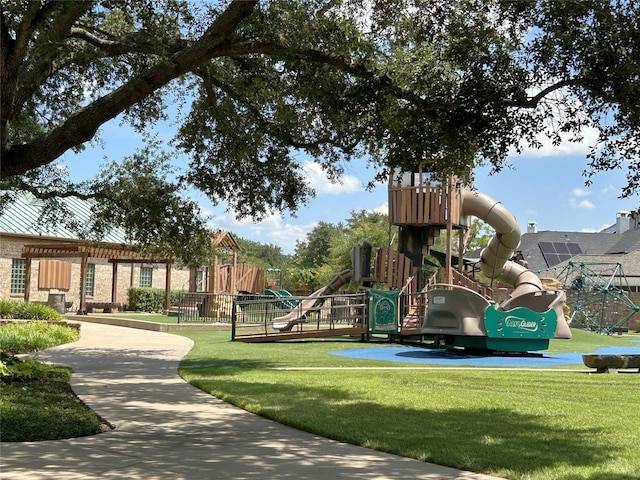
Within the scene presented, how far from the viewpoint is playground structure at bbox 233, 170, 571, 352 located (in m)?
19.3

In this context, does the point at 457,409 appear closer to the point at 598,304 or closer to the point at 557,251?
the point at 598,304

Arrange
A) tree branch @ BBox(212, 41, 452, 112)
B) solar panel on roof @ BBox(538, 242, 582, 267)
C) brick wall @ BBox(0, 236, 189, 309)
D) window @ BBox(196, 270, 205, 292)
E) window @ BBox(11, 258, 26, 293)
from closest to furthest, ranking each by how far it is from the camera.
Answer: tree branch @ BBox(212, 41, 452, 112)
brick wall @ BBox(0, 236, 189, 309)
window @ BBox(11, 258, 26, 293)
window @ BBox(196, 270, 205, 292)
solar panel on roof @ BBox(538, 242, 582, 267)

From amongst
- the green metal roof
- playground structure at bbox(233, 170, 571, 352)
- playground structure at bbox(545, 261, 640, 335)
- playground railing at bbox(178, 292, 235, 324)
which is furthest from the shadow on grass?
playground structure at bbox(545, 261, 640, 335)

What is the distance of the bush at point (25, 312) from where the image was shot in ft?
70.9

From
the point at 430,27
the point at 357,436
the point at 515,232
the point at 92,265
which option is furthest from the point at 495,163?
the point at 92,265

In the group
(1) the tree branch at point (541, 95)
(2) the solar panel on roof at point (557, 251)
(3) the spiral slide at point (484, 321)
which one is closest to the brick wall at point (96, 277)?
(3) the spiral slide at point (484, 321)

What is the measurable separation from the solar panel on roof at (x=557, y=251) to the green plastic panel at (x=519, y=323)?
119ft

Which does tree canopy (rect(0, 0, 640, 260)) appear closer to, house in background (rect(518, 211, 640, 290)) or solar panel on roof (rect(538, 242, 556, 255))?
house in background (rect(518, 211, 640, 290))

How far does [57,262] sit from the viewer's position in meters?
34.1

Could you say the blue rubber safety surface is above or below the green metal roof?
below

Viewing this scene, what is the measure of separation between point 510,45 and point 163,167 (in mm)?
8820

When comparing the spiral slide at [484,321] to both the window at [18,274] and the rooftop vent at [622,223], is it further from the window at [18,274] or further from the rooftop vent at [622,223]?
the rooftop vent at [622,223]

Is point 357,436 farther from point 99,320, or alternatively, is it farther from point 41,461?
point 99,320

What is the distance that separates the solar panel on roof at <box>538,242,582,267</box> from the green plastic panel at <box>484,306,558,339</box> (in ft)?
119
